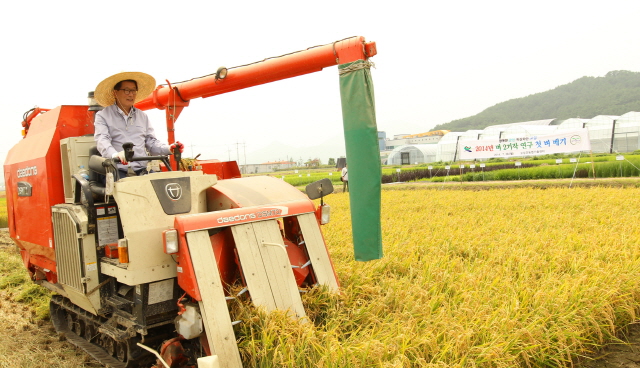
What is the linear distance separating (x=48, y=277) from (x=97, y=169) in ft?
6.64

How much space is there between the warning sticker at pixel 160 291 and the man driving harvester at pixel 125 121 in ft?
3.71

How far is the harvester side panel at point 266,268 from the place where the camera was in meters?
3.55

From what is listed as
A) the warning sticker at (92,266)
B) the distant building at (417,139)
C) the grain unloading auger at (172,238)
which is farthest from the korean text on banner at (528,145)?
the distant building at (417,139)

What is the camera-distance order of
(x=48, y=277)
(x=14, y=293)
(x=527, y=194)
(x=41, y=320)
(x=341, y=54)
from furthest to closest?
(x=527, y=194), (x=14, y=293), (x=41, y=320), (x=48, y=277), (x=341, y=54)

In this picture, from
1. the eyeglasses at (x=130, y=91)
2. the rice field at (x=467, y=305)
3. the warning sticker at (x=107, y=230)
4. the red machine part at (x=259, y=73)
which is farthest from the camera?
the eyeglasses at (x=130, y=91)

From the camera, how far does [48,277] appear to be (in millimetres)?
5227

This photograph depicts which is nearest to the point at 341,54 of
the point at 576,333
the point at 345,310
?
the point at 345,310

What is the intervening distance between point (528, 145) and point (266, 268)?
1954 cm

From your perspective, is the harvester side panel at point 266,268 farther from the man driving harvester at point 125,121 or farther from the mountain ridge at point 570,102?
the mountain ridge at point 570,102

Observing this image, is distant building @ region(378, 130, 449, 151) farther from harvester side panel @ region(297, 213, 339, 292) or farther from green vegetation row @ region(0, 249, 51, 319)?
harvester side panel @ region(297, 213, 339, 292)

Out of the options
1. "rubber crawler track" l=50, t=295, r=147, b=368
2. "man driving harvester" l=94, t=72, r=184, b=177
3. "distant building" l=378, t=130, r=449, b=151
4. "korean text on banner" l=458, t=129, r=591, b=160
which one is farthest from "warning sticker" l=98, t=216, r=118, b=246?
"distant building" l=378, t=130, r=449, b=151

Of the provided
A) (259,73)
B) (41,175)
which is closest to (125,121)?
(41,175)

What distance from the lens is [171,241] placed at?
11.0 ft

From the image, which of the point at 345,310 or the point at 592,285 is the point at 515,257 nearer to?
the point at 592,285
